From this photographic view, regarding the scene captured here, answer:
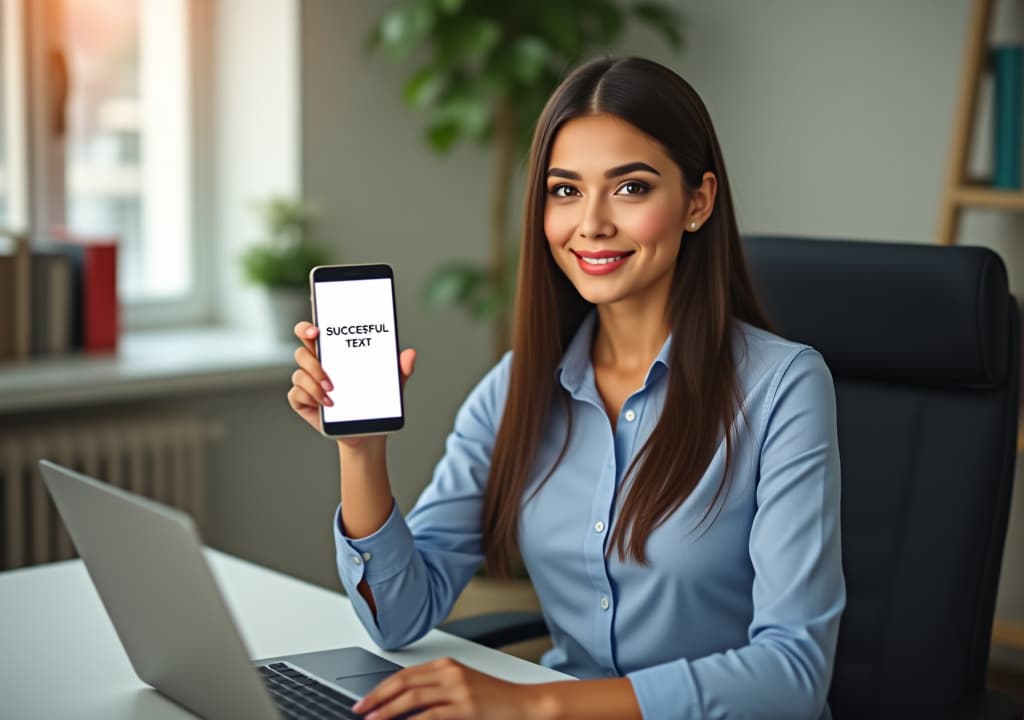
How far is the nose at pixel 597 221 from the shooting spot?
4.53 ft

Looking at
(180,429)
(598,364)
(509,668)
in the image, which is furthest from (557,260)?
(180,429)

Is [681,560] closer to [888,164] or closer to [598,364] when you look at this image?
[598,364]

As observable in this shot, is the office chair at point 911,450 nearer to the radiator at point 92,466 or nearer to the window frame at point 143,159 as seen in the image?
the radiator at point 92,466

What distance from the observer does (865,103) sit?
118 inches

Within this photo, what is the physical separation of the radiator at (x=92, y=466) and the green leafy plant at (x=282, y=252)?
1.12 ft

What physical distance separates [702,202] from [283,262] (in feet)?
5.27

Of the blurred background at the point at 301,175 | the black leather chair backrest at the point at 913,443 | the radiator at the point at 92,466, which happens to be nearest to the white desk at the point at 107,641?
the black leather chair backrest at the point at 913,443

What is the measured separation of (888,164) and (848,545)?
1667 millimetres

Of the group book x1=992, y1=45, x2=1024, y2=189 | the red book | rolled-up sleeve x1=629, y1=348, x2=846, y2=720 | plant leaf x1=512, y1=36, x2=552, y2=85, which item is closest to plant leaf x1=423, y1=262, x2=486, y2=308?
plant leaf x1=512, y1=36, x2=552, y2=85

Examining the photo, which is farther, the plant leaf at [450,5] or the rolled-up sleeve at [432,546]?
the plant leaf at [450,5]

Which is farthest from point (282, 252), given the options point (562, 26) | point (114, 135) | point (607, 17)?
point (607, 17)

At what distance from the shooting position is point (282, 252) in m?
2.89

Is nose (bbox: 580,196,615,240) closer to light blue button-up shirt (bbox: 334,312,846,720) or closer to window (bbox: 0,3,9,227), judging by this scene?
light blue button-up shirt (bbox: 334,312,846,720)

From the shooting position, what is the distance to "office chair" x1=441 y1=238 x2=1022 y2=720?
4.73ft
